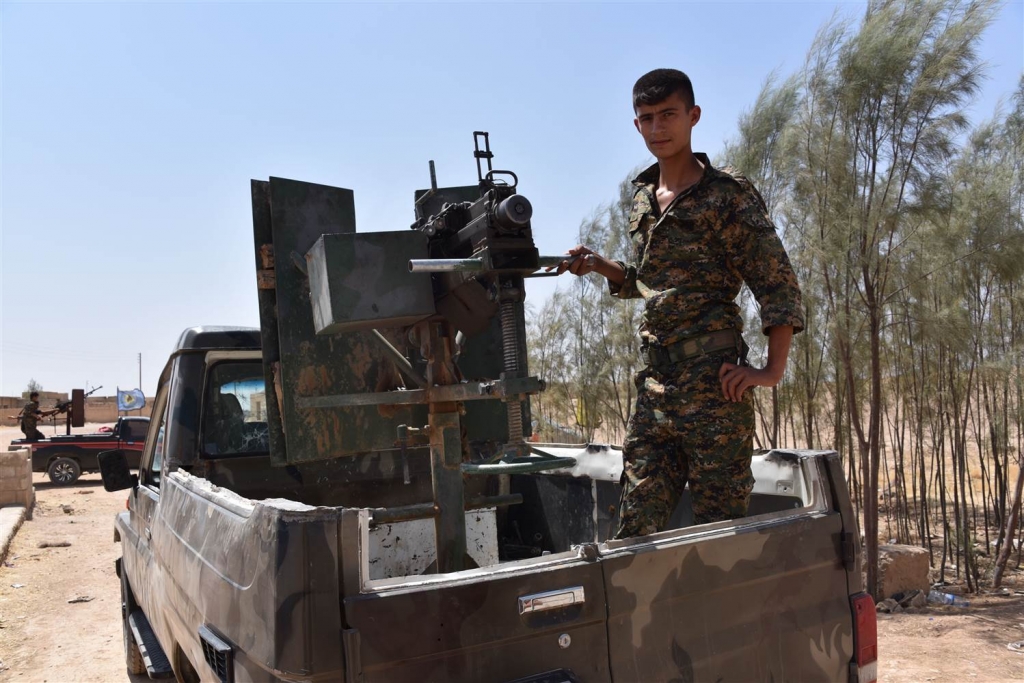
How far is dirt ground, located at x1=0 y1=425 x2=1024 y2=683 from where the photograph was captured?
17.5 feet

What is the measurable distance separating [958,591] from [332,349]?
7.81 m

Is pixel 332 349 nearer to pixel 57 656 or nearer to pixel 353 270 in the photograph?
pixel 353 270

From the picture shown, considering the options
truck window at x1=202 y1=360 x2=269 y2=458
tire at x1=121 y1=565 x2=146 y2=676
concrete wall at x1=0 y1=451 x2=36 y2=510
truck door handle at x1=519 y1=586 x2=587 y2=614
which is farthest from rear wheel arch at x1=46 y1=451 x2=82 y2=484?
truck door handle at x1=519 y1=586 x2=587 y2=614

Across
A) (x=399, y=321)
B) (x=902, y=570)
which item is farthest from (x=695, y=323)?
(x=902, y=570)

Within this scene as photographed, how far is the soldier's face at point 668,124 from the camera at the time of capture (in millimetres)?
2463

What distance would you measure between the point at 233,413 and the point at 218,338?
0.35 m

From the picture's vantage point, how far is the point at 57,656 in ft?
18.2

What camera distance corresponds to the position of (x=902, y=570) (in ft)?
25.1

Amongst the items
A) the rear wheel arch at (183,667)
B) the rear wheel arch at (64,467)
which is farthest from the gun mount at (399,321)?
the rear wheel arch at (64,467)

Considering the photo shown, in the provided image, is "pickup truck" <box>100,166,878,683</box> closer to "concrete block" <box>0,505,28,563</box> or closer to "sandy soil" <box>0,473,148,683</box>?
"sandy soil" <box>0,473,148,683</box>

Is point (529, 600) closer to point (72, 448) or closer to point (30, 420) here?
point (72, 448)

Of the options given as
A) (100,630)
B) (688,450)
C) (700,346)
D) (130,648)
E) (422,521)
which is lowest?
(100,630)

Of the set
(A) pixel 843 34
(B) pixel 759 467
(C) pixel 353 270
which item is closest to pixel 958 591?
(A) pixel 843 34

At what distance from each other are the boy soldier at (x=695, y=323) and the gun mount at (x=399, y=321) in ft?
1.11
